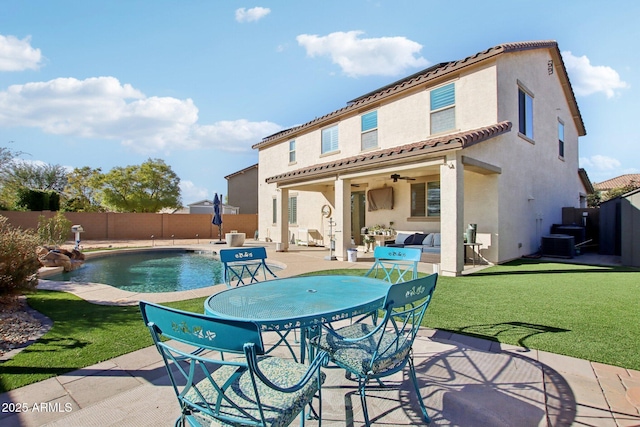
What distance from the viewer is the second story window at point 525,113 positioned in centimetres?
1175

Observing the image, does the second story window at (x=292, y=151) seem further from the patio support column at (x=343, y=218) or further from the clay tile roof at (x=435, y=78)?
the patio support column at (x=343, y=218)

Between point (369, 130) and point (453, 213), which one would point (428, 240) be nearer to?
point (453, 213)

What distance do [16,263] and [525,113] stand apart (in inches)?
604

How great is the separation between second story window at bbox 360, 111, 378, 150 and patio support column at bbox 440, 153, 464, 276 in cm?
546

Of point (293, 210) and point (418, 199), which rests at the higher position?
point (418, 199)

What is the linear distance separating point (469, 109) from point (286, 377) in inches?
428

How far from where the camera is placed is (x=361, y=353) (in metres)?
2.73

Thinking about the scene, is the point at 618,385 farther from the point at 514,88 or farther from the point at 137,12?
the point at 137,12

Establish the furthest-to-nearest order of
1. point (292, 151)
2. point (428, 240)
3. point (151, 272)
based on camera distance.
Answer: point (292, 151)
point (151, 272)
point (428, 240)

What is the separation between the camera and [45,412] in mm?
2596

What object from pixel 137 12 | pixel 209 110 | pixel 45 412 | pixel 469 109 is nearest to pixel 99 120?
pixel 209 110

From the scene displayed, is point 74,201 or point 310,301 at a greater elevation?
point 74,201

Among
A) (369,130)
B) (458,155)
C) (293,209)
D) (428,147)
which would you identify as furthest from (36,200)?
(458,155)

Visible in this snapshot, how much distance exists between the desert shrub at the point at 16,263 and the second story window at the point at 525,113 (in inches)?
566
